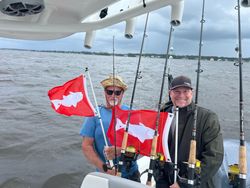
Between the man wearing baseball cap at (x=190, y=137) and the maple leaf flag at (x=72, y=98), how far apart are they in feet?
3.20

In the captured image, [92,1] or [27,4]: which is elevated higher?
[92,1]

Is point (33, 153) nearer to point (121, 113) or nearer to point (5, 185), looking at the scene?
point (5, 185)

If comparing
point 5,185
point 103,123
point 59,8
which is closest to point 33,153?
point 5,185

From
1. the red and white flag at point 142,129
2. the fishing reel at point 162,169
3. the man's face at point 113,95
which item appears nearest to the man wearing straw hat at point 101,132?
the man's face at point 113,95

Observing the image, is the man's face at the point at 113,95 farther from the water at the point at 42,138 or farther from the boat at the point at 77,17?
the water at the point at 42,138

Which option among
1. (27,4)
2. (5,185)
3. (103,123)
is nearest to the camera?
(27,4)

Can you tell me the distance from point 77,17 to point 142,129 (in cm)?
119

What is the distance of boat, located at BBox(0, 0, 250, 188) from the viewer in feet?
6.59

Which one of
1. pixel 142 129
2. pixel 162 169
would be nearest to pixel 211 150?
pixel 162 169

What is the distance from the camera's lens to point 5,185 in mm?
5613

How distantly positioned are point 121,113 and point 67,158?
190 inches

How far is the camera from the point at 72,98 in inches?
126

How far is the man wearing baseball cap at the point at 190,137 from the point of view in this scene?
241cm

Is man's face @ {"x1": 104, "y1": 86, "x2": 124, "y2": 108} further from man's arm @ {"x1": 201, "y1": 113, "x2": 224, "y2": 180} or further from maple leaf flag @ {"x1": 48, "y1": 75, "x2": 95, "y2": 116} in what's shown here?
man's arm @ {"x1": 201, "y1": 113, "x2": 224, "y2": 180}
